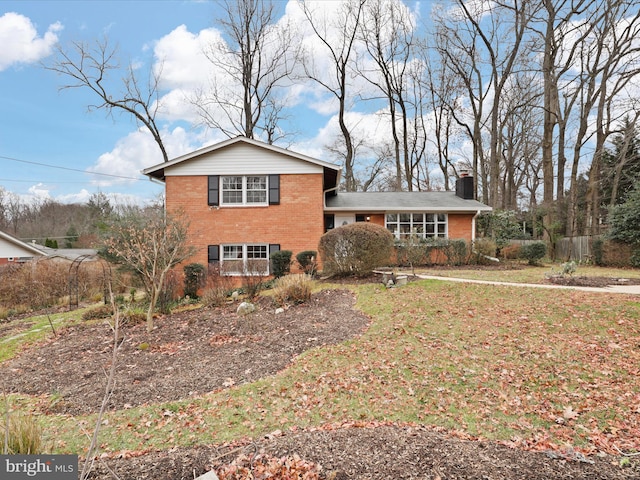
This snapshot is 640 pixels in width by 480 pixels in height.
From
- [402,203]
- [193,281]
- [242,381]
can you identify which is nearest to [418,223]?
[402,203]

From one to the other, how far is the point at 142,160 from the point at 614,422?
86.2ft

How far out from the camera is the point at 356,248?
11.2m

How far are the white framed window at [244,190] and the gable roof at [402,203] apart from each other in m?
3.08

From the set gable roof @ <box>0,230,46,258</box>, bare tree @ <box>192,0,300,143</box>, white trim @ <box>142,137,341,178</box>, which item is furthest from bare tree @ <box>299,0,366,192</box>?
gable roof @ <box>0,230,46,258</box>

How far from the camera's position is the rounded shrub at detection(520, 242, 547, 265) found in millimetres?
15984

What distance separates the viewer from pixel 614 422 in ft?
12.2

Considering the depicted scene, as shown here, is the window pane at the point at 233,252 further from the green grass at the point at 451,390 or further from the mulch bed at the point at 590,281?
the mulch bed at the point at 590,281

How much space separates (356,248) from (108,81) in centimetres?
2139

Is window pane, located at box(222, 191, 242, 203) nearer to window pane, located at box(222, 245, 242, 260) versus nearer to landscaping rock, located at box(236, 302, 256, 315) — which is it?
window pane, located at box(222, 245, 242, 260)

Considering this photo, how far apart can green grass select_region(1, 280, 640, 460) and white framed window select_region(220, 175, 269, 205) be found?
31.4ft

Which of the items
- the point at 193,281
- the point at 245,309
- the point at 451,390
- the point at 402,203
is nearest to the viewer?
the point at 451,390

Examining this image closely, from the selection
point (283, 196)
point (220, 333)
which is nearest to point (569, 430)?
point (220, 333)

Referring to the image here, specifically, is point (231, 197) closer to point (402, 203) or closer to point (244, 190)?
point (244, 190)

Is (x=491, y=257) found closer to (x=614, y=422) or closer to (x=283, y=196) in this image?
(x=283, y=196)
